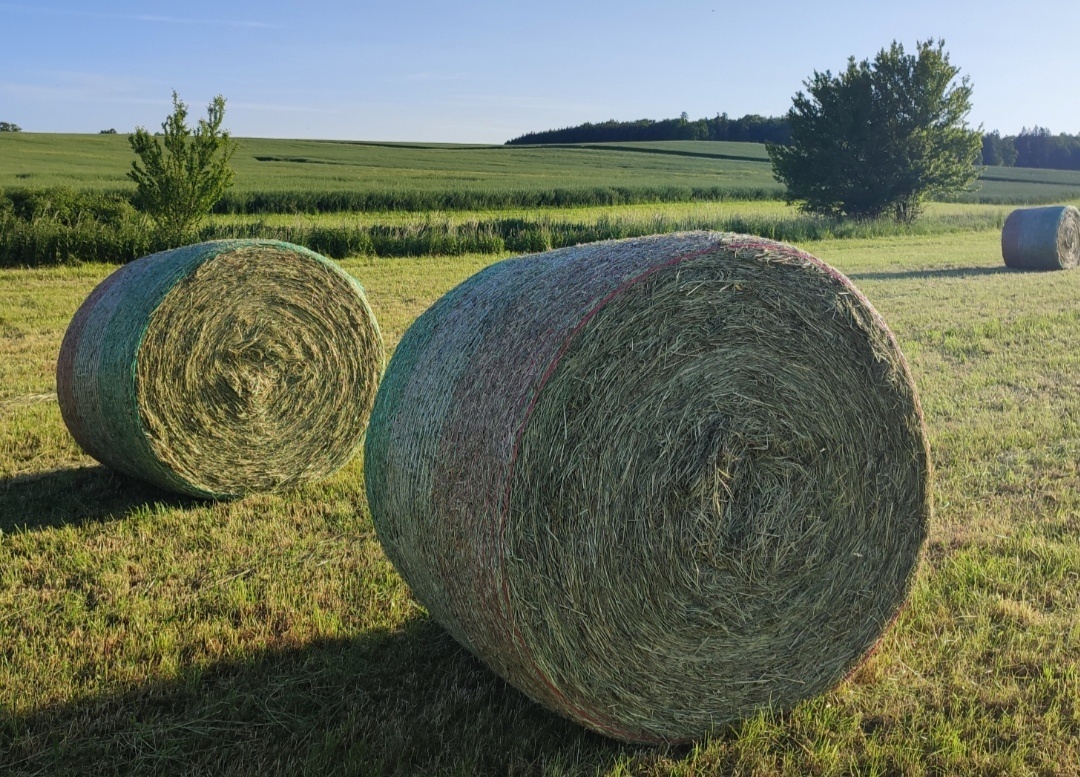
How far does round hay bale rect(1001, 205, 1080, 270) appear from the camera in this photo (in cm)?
1866

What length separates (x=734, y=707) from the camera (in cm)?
369

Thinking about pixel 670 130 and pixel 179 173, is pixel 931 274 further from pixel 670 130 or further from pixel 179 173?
pixel 670 130

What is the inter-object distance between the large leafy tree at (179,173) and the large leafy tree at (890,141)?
25.5m

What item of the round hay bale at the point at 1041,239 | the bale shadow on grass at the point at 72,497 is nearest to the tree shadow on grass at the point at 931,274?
the round hay bale at the point at 1041,239

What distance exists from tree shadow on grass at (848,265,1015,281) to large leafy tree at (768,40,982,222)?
18.3m

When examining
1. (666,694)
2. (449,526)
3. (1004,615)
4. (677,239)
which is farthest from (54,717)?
(1004,615)

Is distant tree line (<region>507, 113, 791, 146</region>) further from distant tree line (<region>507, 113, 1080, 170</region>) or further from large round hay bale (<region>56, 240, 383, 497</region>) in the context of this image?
large round hay bale (<region>56, 240, 383, 497</region>)

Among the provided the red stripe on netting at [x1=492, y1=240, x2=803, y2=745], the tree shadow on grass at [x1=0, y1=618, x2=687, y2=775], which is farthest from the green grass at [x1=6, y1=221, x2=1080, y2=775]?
the red stripe on netting at [x1=492, y1=240, x2=803, y2=745]

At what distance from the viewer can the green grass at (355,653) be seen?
3.45 m

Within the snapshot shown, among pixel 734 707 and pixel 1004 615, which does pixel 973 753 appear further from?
pixel 1004 615

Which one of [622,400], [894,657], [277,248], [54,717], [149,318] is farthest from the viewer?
[277,248]

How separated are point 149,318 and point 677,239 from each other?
389 cm

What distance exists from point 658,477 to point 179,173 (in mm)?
17431

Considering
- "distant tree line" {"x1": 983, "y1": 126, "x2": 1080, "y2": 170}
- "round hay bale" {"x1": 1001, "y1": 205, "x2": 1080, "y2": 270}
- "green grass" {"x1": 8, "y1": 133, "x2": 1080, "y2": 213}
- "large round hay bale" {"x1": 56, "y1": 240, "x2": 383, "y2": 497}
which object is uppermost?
"distant tree line" {"x1": 983, "y1": 126, "x2": 1080, "y2": 170}
